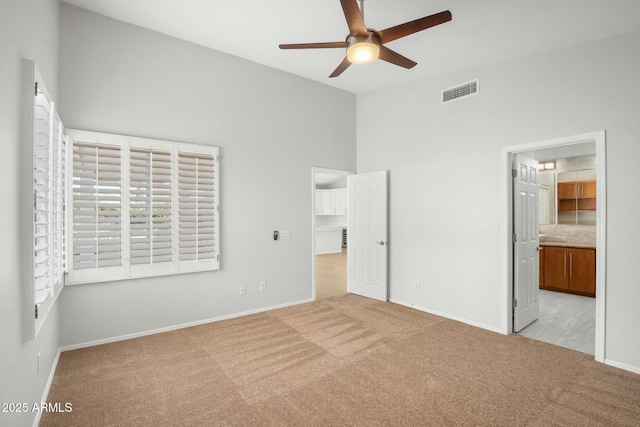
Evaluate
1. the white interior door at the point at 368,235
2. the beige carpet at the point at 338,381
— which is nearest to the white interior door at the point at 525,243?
the beige carpet at the point at 338,381

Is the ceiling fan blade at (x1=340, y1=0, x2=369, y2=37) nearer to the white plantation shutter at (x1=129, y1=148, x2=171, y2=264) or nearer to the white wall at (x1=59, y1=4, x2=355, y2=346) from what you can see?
the white wall at (x1=59, y1=4, x2=355, y2=346)

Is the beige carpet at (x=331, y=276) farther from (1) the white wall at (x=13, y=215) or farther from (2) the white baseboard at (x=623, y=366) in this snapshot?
(1) the white wall at (x=13, y=215)

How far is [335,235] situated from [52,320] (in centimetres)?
846

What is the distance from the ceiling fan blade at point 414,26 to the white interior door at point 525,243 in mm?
2232

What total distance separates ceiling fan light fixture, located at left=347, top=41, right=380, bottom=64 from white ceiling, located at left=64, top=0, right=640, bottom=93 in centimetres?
72

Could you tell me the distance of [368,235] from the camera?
5223mm

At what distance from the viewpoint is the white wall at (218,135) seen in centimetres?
326

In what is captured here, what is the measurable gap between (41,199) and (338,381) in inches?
103

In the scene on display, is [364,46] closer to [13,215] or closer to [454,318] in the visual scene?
[13,215]

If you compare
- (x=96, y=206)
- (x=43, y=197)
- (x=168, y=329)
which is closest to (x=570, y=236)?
(x=168, y=329)

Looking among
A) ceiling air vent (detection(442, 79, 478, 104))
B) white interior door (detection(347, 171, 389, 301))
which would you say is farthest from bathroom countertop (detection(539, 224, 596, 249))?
ceiling air vent (detection(442, 79, 478, 104))

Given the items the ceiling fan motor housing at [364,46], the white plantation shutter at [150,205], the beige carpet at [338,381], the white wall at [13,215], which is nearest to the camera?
the white wall at [13,215]

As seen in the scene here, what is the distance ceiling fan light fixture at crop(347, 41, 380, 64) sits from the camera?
244cm

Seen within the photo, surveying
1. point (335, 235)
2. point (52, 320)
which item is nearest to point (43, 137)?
point (52, 320)
